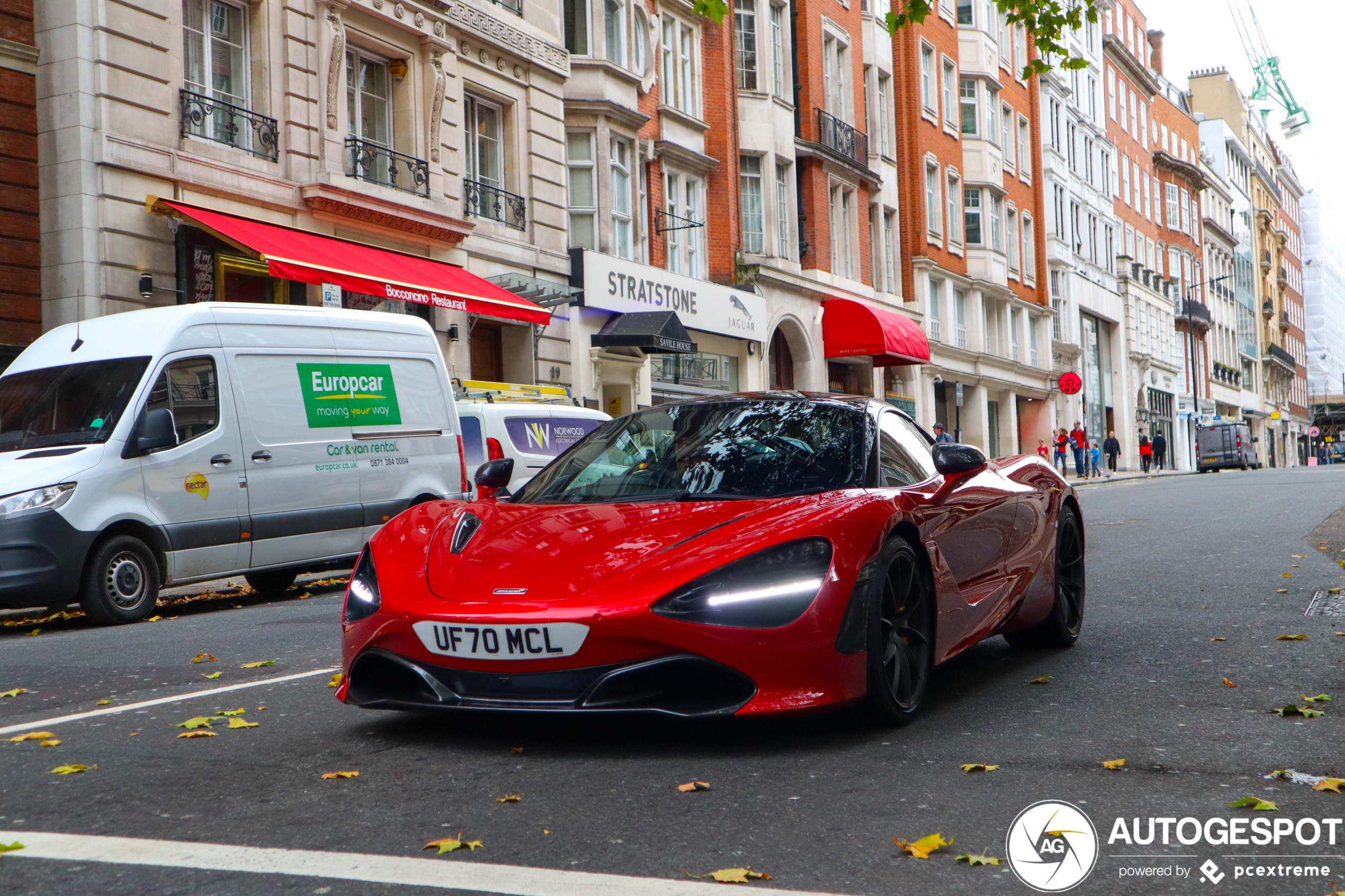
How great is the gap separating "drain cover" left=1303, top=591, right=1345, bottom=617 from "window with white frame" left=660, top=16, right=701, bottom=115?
67.7 feet

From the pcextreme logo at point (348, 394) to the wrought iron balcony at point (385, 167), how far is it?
770cm

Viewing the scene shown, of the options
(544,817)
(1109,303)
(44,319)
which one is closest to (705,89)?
(44,319)

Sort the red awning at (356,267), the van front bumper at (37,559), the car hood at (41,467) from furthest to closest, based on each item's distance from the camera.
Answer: the red awning at (356,267)
the car hood at (41,467)
the van front bumper at (37,559)

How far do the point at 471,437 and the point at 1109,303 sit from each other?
5058 cm

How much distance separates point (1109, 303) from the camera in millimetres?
60500

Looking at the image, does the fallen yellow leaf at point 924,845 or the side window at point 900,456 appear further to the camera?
the side window at point 900,456

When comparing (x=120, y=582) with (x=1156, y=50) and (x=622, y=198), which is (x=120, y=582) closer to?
(x=622, y=198)

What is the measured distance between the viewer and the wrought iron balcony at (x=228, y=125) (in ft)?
55.1

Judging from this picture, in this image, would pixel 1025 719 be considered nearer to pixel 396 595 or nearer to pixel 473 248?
pixel 396 595

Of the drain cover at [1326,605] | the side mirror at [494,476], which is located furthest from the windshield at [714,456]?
the drain cover at [1326,605]

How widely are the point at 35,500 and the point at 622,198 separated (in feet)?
58.5

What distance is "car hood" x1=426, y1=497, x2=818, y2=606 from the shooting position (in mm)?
4480

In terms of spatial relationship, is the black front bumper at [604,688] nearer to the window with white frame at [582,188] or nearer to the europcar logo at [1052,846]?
the europcar logo at [1052,846]

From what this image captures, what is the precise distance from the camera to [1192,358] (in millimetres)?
69938
